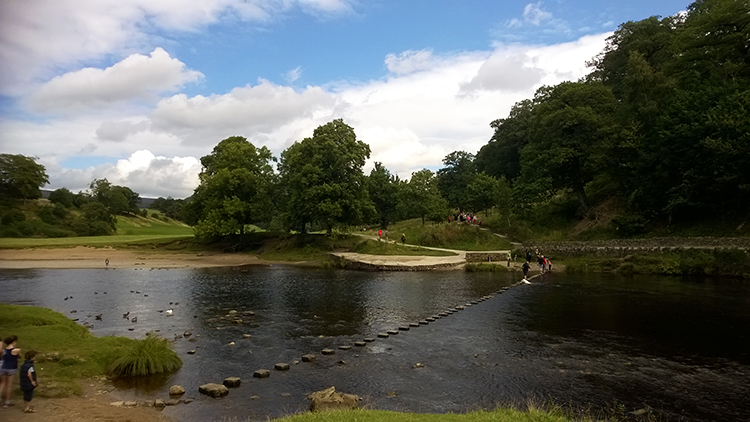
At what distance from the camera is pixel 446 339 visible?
21.9 meters

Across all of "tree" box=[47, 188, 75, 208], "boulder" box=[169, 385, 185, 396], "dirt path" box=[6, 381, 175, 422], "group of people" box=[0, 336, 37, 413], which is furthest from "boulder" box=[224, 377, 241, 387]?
"tree" box=[47, 188, 75, 208]

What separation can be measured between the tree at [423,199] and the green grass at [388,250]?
14818 millimetres

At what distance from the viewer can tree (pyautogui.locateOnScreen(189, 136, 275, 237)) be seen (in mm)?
67812

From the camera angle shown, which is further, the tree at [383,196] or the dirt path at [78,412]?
the tree at [383,196]

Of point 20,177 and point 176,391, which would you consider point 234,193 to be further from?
point 176,391

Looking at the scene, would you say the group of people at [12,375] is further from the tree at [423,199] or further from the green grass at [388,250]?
the tree at [423,199]

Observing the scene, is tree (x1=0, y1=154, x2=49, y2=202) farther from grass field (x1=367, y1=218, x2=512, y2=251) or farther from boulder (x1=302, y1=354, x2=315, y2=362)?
boulder (x1=302, y1=354, x2=315, y2=362)

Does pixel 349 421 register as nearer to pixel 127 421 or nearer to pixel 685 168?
pixel 127 421

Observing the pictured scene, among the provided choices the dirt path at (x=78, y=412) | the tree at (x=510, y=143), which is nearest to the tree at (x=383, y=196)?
the tree at (x=510, y=143)

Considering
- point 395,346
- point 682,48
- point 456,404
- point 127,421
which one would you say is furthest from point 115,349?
point 682,48

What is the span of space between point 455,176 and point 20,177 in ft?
290

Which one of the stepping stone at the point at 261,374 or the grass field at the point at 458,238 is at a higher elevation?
the grass field at the point at 458,238

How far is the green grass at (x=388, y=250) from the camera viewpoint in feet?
188

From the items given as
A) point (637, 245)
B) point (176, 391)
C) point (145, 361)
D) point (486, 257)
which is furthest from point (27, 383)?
point (637, 245)
